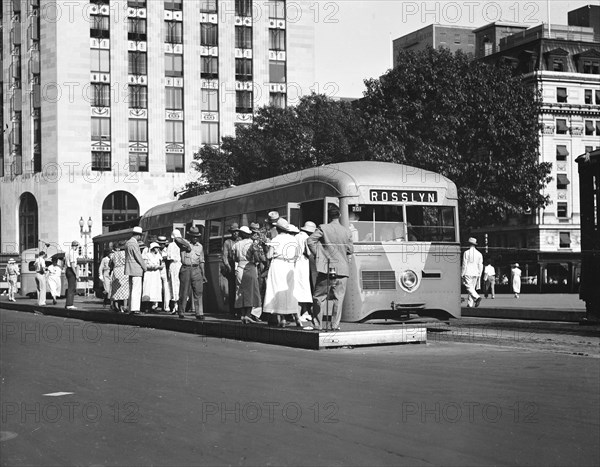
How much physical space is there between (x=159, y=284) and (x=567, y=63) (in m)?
67.2

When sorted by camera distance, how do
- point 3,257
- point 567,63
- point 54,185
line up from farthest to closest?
1. point 567,63
2. point 54,185
3. point 3,257

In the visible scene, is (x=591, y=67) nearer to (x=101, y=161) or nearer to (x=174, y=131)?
(x=174, y=131)

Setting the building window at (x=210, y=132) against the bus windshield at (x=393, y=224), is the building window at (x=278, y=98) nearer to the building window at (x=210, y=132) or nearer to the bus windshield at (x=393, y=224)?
the building window at (x=210, y=132)

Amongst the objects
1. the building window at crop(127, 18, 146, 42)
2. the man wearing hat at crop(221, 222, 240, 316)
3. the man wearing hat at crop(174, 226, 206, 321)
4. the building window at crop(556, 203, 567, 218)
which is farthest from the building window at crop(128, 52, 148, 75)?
the man wearing hat at crop(221, 222, 240, 316)

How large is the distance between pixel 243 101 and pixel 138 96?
28.6 ft

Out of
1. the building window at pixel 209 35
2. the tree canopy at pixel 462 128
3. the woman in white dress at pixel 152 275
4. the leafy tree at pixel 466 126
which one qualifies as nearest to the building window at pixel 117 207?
the building window at pixel 209 35

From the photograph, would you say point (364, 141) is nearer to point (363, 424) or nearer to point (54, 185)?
point (363, 424)

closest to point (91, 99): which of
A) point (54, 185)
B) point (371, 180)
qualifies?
point (54, 185)

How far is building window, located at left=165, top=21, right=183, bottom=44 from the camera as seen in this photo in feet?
257

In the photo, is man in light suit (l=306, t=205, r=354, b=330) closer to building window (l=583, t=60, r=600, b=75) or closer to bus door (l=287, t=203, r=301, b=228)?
bus door (l=287, t=203, r=301, b=228)

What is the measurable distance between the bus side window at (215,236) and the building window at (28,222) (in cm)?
5621

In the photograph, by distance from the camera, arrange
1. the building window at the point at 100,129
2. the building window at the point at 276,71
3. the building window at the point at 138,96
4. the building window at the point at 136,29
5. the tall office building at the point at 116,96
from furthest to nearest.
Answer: the building window at the point at 276,71 → the building window at the point at 136,29 → the building window at the point at 138,96 → the building window at the point at 100,129 → the tall office building at the point at 116,96

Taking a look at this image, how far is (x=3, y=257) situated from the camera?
68375 millimetres

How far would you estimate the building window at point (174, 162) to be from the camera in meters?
78.1
